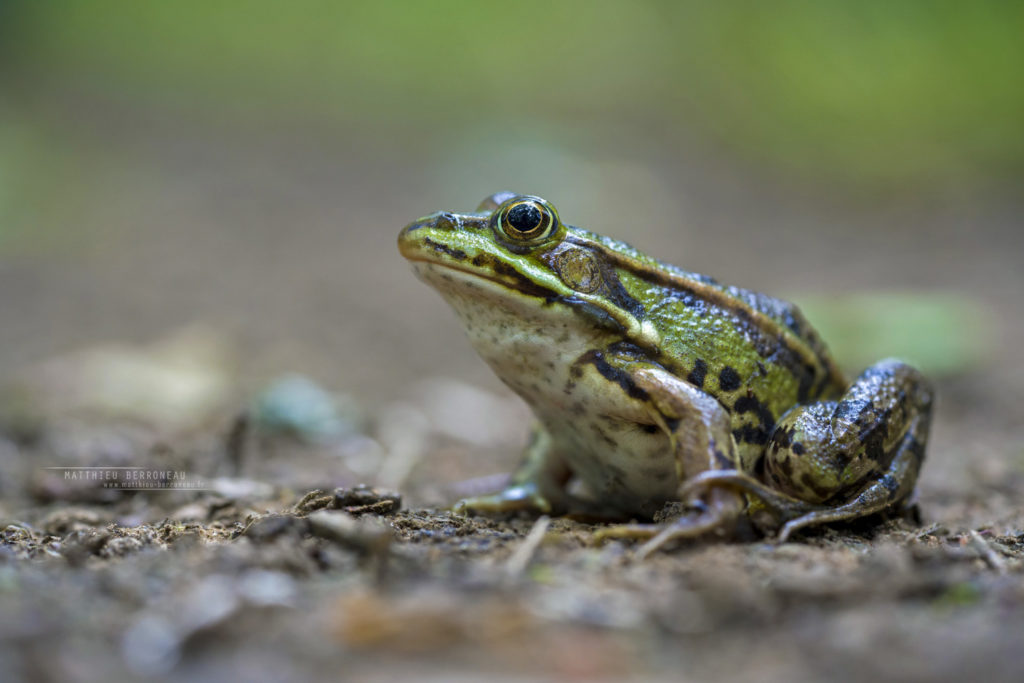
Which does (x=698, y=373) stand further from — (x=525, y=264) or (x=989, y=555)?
(x=989, y=555)

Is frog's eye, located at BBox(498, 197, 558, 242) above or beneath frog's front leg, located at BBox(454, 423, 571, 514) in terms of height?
above

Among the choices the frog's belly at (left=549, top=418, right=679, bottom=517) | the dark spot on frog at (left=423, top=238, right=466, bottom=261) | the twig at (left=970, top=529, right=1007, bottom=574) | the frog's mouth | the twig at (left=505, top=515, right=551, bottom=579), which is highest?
the dark spot on frog at (left=423, top=238, right=466, bottom=261)

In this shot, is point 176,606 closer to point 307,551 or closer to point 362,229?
point 307,551

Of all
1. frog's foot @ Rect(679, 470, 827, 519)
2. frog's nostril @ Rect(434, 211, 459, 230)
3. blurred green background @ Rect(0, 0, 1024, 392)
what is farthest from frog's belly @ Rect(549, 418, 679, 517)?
blurred green background @ Rect(0, 0, 1024, 392)

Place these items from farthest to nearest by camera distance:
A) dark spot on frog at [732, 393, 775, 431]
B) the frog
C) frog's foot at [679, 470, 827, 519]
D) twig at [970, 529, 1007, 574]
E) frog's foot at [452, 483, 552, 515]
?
frog's foot at [452, 483, 552, 515], dark spot on frog at [732, 393, 775, 431], the frog, frog's foot at [679, 470, 827, 519], twig at [970, 529, 1007, 574]

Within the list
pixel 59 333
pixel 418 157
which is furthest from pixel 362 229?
pixel 59 333

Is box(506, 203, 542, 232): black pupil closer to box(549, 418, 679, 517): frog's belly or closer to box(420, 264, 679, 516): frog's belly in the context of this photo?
box(420, 264, 679, 516): frog's belly

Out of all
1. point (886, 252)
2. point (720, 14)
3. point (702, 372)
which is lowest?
point (702, 372)

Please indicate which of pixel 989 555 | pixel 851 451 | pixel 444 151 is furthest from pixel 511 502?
pixel 444 151
